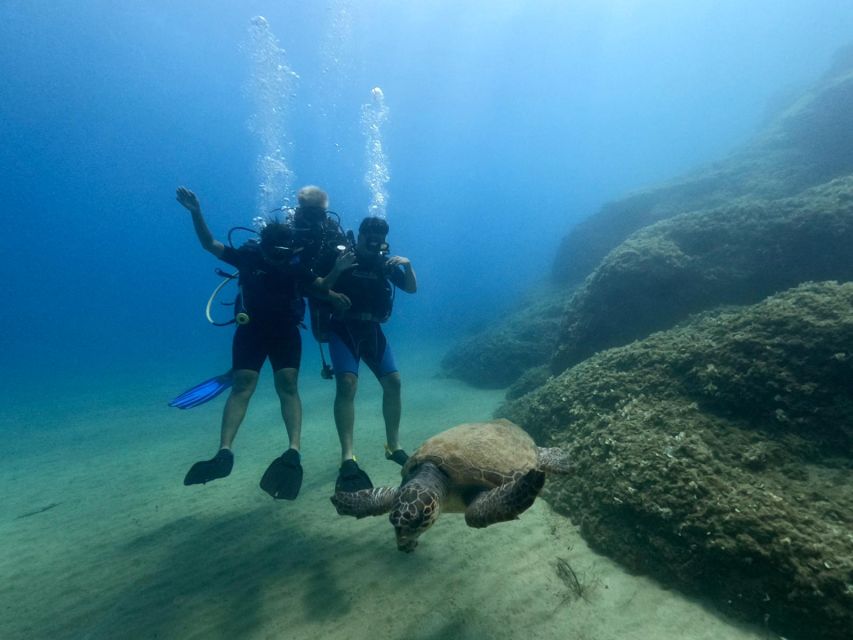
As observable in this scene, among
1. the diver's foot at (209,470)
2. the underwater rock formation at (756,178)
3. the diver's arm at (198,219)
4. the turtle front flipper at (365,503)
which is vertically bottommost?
the turtle front flipper at (365,503)

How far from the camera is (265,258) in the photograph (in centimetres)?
587

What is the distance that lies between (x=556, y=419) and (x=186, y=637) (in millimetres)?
5240

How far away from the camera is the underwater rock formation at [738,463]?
298 cm

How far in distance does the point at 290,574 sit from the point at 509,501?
297 cm

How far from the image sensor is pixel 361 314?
627cm

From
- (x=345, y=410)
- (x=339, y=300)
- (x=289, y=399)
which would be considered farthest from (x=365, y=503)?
(x=339, y=300)

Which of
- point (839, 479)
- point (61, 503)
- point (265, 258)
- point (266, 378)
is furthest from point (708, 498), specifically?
point (266, 378)

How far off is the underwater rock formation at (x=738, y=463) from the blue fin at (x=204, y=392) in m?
5.08

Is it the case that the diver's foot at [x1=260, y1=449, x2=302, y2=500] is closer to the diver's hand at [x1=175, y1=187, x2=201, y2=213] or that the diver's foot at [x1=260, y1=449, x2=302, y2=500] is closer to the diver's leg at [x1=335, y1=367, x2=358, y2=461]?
the diver's leg at [x1=335, y1=367, x2=358, y2=461]

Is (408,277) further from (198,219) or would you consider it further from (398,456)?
(198,219)

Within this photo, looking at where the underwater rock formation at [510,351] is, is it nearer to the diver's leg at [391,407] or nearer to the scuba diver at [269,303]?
the diver's leg at [391,407]

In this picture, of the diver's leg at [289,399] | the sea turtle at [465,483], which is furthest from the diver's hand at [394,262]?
the sea turtle at [465,483]

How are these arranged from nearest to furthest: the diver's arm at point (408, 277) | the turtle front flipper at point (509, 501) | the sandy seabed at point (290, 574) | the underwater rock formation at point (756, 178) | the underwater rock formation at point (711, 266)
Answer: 1. the turtle front flipper at point (509, 501)
2. the sandy seabed at point (290, 574)
3. the diver's arm at point (408, 277)
4. the underwater rock formation at point (711, 266)
5. the underwater rock formation at point (756, 178)

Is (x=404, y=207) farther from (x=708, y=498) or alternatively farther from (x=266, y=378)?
(x=708, y=498)
